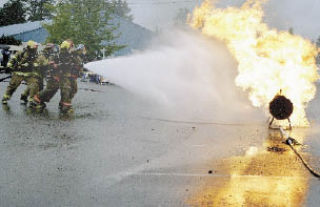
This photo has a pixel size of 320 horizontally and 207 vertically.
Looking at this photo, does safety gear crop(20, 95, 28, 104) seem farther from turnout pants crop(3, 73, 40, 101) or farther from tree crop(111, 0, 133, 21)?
tree crop(111, 0, 133, 21)

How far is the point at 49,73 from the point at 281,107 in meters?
7.24

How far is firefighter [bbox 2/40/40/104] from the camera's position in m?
14.4

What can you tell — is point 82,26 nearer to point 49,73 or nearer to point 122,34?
point 122,34

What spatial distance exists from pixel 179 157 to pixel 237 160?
1.05m

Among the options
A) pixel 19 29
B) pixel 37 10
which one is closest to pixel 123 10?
pixel 37 10

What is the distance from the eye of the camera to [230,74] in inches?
1007

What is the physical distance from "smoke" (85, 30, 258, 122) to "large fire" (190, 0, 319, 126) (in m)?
1.69

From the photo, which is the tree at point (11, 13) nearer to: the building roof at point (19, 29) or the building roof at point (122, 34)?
the building roof at point (19, 29)

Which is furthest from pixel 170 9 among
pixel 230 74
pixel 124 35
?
pixel 230 74

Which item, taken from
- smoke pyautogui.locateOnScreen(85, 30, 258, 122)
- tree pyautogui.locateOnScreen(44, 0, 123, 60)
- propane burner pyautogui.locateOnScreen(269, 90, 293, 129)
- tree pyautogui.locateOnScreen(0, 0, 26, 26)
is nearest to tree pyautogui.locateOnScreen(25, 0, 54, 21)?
tree pyautogui.locateOnScreen(0, 0, 26, 26)

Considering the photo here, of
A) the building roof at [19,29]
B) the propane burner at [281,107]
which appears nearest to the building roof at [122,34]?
the building roof at [19,29]

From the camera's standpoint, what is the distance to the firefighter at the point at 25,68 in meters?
14.4

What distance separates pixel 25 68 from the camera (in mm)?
14492

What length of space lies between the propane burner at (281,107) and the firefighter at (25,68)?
299 inches
